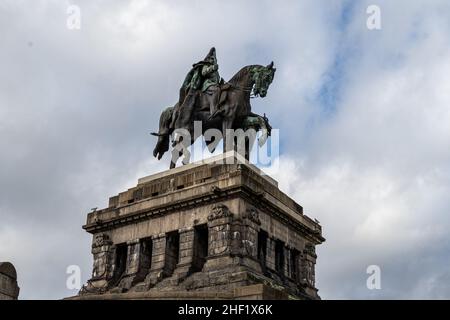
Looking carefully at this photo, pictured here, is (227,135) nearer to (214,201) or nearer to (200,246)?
(214,201)

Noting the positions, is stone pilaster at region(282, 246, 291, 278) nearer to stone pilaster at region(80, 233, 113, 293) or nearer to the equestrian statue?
the equestrian statue

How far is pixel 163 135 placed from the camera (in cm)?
4262

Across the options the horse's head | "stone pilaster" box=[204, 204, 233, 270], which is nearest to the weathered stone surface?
"stone pilaster" box=[204, 204, 233, 270]

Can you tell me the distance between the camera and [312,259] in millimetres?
40938

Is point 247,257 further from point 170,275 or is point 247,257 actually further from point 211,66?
point 211,66

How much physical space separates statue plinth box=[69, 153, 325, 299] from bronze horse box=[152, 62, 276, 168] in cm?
253

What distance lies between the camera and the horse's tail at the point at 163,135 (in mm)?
42688

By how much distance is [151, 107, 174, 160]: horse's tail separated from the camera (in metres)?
42.7

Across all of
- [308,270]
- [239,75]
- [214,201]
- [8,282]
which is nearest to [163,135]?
[239,75]

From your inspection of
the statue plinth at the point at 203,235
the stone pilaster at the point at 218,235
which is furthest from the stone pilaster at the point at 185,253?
the stone pilaster at the point at 218,235

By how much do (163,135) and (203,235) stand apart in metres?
8.67
